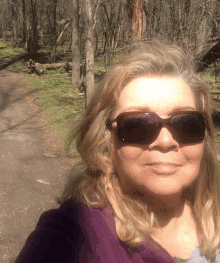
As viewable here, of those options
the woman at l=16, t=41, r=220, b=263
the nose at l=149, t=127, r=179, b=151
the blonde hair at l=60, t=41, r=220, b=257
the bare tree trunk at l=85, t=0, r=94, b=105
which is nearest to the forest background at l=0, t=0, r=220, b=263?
the bare tree trunk at l=85, t=0, r=94, b=105

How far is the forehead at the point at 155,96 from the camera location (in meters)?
1.17

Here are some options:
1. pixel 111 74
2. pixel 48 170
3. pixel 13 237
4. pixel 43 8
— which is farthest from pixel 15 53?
pixel 111 74

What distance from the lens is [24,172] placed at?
453 centimetres

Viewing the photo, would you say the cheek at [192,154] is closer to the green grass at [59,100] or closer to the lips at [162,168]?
the lips at [162,168]

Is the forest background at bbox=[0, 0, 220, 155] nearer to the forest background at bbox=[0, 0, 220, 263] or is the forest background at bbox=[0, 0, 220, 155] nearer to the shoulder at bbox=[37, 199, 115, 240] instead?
the forest background at bbox=[0, 0, 220, 263]

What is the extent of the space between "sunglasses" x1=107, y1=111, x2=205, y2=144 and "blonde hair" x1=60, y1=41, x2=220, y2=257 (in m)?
0.12

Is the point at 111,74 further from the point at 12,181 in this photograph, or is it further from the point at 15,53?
the point at 15,53

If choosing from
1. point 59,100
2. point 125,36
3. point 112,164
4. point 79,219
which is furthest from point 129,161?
point 59,100

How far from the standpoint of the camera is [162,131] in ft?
3.88

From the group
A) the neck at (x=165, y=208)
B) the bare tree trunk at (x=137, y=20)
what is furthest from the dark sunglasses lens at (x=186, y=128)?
the bare tree trunk at (x=137, y=20)

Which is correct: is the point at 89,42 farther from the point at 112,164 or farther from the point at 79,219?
the point at 79,219

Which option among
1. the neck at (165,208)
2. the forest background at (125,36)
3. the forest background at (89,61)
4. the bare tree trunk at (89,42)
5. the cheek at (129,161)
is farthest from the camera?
the bare tree trunk at (89,42)

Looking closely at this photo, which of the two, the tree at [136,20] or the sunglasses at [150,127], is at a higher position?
the tree at [136,20]

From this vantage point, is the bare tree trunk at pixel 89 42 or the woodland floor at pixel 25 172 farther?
the bare tree trunk at pixel 89 42
